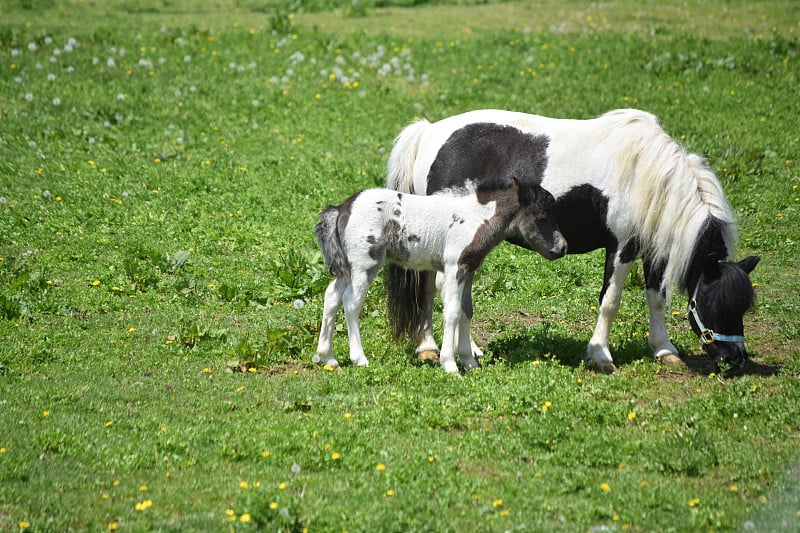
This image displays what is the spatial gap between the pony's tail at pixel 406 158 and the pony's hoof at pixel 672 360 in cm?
305

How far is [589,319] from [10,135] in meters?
10.2

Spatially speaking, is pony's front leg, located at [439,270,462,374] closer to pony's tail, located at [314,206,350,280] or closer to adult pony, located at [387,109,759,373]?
adult pony, located at [387,109,759,373]

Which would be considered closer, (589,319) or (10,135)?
(589,319)

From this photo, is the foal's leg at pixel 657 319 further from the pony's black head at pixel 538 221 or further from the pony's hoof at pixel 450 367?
the pony's hoof at pixel 450 367

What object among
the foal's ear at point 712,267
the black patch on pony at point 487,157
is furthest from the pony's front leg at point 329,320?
the foal's ear at point 712,267

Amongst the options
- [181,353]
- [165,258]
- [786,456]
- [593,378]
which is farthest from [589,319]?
[165,258]

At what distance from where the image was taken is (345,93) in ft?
56.4

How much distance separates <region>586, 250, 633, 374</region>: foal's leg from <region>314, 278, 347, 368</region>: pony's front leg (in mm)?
2535

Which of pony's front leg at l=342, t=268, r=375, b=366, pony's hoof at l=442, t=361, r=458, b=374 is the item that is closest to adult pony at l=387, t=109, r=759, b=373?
pony's hoof at l=442, t=361, r=458, b=374

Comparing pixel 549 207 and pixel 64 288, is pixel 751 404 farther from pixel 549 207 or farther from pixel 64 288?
pixel 64 288

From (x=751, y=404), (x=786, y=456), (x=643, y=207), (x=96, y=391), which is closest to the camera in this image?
(x=786, y=456)

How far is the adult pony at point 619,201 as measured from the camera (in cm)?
818

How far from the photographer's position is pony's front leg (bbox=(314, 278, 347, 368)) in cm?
837

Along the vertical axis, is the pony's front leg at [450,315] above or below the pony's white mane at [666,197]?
below
